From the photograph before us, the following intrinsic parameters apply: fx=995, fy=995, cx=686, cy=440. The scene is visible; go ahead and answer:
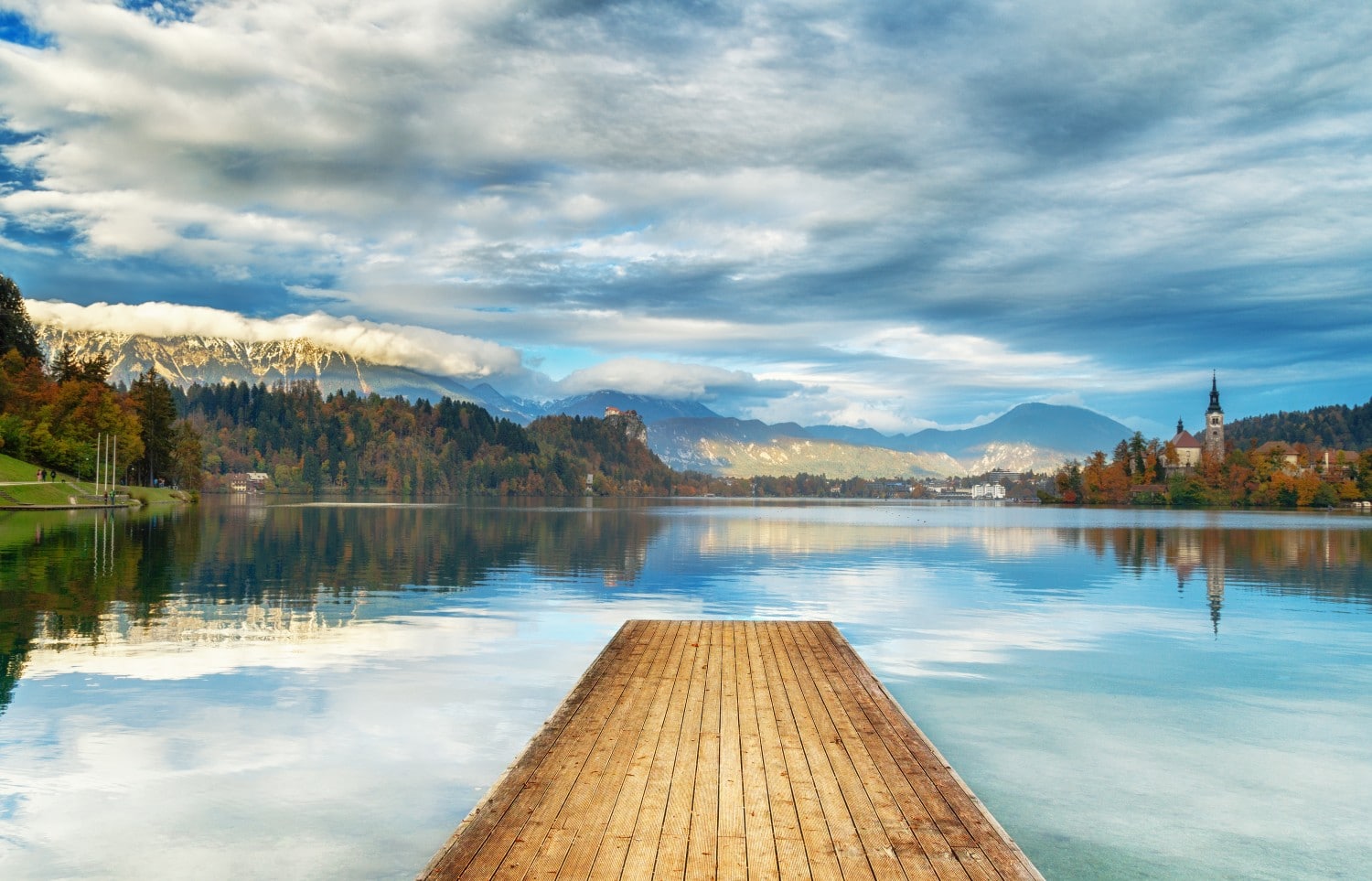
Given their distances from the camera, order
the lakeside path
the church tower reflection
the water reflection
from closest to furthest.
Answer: the water reflection
the church tower reflection
the lakeside path

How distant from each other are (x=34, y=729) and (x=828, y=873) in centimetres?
1481

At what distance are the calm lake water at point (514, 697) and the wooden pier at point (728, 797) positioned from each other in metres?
1.86

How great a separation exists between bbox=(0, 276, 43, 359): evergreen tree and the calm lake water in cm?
12730

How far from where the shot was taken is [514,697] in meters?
21.0

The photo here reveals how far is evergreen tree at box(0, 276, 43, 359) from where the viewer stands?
154 meters

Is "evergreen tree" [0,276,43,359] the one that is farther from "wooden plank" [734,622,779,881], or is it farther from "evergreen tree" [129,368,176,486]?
"wooden plank" [734,622,779,881]

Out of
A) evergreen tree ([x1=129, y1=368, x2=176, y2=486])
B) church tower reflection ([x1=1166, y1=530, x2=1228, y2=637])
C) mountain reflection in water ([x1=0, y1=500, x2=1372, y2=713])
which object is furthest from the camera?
evergreen tree ([x1=129, y1=368, x2=176, y2=486])

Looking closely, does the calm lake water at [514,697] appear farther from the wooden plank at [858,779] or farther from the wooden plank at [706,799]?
the wooden plank at [706,799]

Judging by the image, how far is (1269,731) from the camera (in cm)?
1911

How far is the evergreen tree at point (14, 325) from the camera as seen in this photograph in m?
154

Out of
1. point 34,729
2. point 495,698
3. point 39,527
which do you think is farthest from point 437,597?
point 39,527

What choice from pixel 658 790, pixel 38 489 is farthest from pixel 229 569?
pixel 38 489

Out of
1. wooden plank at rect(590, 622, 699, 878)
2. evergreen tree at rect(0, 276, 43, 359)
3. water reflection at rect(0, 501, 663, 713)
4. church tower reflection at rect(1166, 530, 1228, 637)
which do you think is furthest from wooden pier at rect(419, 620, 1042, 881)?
evergreen tree at rect(0, 276, 43, 359)

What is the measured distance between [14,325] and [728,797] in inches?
7255
